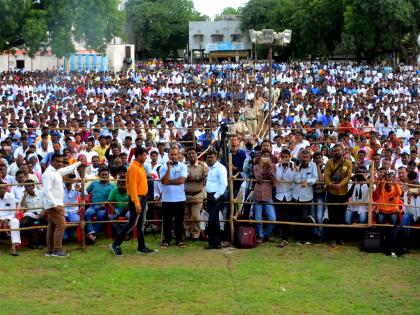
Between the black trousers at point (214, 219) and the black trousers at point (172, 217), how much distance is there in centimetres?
45

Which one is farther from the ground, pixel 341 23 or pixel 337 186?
pixel 341 23

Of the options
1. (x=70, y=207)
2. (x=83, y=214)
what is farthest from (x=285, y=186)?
(x=70, y=207)

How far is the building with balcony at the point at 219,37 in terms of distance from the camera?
6956 cm

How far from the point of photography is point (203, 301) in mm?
8219

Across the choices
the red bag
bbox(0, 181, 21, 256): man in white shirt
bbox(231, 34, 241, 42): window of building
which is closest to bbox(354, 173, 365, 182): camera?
the red bag

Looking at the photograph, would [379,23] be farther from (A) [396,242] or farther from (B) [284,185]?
(A) [396,242]

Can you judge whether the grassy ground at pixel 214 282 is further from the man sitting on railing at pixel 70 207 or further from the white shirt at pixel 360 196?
the white shirt at pixel 360 196

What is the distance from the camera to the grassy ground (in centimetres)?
802

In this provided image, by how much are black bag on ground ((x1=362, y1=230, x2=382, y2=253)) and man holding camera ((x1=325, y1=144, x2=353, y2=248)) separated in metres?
0.58

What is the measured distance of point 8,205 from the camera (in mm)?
10875

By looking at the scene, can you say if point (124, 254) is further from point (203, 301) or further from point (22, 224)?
point (203, 301)

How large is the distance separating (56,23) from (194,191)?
29311mm

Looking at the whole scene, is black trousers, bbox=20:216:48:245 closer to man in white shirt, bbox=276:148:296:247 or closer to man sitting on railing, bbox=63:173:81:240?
→ man sitting on railing, bbox=63:173:81:240

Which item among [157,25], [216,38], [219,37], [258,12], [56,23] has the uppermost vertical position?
[258,12]
